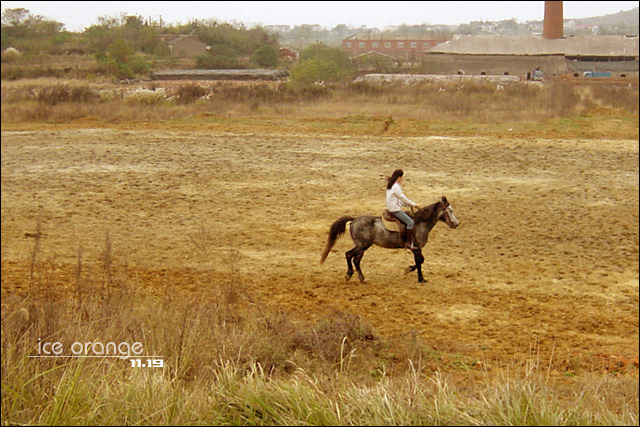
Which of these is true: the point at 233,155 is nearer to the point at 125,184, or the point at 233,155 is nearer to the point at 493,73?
the point at 125,184

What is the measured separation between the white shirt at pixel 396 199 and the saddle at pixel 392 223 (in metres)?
0.14

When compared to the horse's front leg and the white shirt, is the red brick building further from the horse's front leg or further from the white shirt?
the horse's front leg

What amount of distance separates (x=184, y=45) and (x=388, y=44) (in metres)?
2.35

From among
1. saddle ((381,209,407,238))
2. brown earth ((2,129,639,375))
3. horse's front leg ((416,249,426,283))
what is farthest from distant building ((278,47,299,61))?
horse's front leg ((416,249,426,283))

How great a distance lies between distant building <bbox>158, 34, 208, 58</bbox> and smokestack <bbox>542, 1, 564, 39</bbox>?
3.69m

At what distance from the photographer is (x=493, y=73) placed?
521 inches

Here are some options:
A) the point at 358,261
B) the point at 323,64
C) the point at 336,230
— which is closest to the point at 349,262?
the point at 358,261

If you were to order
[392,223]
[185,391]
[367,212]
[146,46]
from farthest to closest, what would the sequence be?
[367,212], [392,223], [146,46], [185,391]

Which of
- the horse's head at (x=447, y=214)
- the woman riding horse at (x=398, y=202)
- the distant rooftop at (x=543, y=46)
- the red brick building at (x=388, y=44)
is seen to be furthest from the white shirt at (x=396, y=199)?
the distant rooftop at (x=543, y=46)

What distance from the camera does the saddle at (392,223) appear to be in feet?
26.2

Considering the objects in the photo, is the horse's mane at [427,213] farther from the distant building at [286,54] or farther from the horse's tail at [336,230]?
the distant building at [286,54]

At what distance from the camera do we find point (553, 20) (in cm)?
787

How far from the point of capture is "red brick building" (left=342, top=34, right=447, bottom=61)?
8.26m

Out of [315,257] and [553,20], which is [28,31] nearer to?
[553,20]
